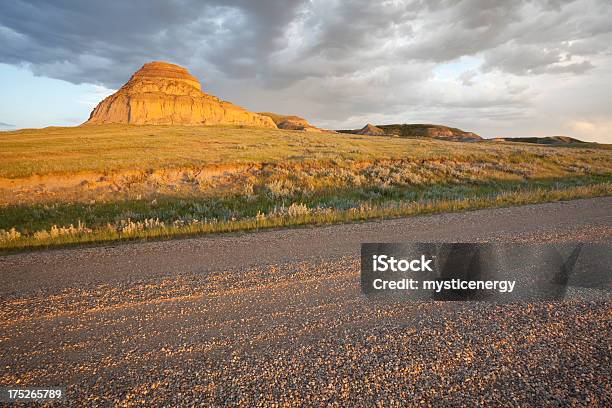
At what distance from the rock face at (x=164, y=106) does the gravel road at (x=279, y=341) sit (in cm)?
12016

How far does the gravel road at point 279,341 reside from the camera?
265 centimetres

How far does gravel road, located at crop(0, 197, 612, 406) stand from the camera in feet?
8.70

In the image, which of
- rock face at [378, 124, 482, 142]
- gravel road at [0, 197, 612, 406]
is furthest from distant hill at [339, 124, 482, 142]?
gravel road at [0, 197, 612, 406]

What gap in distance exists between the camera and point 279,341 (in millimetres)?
3309

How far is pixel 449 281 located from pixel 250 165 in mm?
17477

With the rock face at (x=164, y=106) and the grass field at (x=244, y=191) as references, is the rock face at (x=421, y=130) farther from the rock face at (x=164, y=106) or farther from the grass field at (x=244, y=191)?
the grass field at (x=244, y=191)

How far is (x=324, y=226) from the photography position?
28.3 ft

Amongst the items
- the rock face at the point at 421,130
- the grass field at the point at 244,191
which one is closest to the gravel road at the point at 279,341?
the grass field at the point at 244,191

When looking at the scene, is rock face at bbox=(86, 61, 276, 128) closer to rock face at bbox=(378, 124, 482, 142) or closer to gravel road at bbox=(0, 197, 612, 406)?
rock face at bbox=(378, 124, 482, 142)

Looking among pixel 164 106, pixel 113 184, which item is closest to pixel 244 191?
pixel 113 184

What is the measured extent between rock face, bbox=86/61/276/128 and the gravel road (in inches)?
4731

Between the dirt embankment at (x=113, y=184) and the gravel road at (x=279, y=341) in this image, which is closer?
the gravel road at (x=279, y=341)

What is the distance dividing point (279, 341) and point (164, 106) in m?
144

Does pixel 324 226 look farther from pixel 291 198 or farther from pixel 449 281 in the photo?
pixel 291 198
